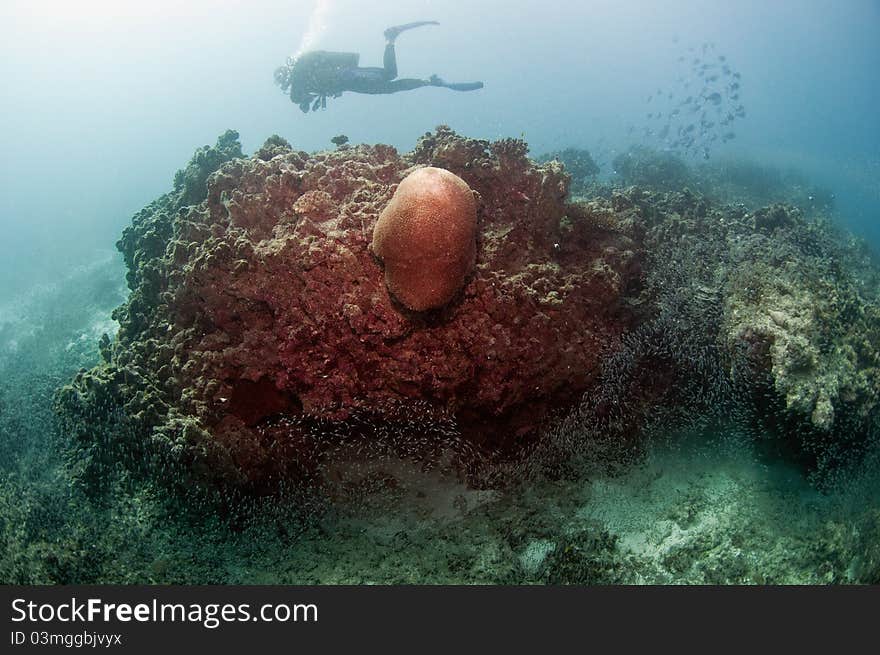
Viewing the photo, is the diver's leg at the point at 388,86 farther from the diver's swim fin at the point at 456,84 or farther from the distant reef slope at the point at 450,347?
the distant reef slope at the point at 450,347

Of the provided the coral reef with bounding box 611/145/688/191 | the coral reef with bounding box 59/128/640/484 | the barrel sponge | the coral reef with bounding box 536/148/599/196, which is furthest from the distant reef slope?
the coral reef with bounding box 536/148/599/196

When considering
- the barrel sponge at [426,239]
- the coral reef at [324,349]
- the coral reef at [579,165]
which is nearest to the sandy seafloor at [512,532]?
the coral reef at [324,349]

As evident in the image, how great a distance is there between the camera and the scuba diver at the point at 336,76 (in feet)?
51.9

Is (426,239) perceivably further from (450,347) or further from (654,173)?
(654,173)

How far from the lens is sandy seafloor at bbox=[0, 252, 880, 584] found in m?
4.52

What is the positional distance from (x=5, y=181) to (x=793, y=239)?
333ft

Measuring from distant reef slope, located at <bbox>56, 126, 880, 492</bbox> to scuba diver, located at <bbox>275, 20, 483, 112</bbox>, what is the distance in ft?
39.0

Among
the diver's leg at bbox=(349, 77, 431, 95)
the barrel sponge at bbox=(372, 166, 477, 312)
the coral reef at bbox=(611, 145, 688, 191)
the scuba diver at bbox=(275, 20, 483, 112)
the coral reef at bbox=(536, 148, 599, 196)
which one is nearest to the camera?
the barrel sponge at bbox=(372, 166, 477, 312)

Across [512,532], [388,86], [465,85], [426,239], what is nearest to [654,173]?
[465,85]

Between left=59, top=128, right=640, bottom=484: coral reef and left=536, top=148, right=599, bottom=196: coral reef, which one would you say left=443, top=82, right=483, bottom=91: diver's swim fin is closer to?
left=536, top=148, right=599, bottom=196: coral reef

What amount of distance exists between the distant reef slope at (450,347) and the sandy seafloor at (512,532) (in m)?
0.42

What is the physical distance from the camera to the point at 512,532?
4816 mm

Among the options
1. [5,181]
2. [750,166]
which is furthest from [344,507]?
[5,181]

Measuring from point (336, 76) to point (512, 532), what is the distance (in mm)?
16404
